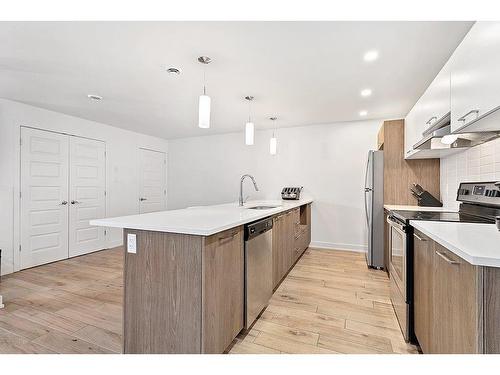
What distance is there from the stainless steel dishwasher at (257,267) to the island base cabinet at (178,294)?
0.74 ft

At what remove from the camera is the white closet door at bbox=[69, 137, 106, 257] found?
12.9 ft

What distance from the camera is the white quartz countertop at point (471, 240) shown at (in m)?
0.88

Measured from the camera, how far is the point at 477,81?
1355 mm

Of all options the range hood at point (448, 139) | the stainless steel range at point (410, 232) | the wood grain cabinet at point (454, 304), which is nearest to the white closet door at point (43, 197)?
the stainless steel range at point (410, 232)

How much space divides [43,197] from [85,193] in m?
0.60

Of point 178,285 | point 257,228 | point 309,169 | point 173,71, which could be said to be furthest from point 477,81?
point 309,169

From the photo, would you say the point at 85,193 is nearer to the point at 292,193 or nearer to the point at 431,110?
the point at 292,193

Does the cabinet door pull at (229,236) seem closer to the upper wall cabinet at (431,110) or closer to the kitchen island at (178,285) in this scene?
the kitchen island at (178,285)

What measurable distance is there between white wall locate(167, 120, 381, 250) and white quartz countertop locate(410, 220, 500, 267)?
2.73 meters

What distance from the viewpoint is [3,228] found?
3.16m

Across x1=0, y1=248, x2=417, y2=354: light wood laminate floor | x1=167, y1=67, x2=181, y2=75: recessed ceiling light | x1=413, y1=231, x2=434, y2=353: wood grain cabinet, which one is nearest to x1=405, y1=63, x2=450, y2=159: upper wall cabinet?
x1=413, y1=231, x2=434, y2=353: wood grain cabinet
